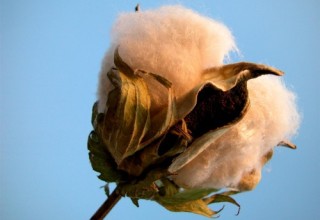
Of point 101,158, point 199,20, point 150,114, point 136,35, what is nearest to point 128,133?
point 150,114

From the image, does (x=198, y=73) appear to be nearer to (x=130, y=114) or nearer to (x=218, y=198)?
(x=130, y=114)

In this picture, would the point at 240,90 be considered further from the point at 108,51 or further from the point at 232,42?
the point at 108,51

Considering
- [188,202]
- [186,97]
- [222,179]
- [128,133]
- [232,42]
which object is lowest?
[188,202]

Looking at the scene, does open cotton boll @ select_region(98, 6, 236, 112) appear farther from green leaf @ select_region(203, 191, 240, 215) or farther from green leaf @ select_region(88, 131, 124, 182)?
green leaf @ select_region(203, 191, 240, 215)

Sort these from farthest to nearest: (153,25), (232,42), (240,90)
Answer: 1. (232,42)
2. (153,25)
3. (240,90)

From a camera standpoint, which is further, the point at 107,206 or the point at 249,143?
the point at 107,206

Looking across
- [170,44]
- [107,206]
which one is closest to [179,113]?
[170,44]
